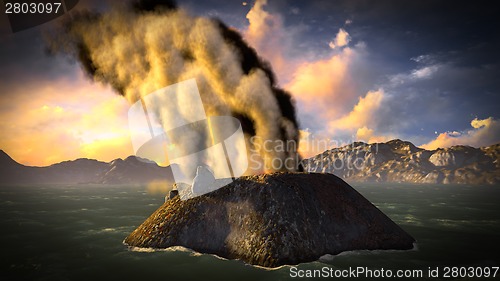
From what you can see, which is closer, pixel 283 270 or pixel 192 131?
pixel 283 270

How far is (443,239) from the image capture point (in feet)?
48.4

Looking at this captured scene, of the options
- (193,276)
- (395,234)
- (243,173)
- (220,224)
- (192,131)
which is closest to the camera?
(193,276)

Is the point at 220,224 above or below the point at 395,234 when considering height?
above

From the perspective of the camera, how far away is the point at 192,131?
597 inches

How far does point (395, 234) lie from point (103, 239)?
47.6 ft

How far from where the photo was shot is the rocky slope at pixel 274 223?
31.3ft

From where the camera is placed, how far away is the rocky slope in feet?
31.3

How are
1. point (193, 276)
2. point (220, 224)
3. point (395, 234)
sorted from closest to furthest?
point (193, 276), point (220, 224), point (395, 234)

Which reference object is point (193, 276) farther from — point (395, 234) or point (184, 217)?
point (395, 234)

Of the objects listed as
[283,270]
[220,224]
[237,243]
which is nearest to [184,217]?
[220,224]

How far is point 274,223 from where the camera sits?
9.89m

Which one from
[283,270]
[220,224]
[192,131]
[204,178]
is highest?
[192,131]

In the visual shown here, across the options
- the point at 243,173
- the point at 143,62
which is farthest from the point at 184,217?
the point at 143,62

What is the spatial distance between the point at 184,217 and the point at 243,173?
3.97 m
